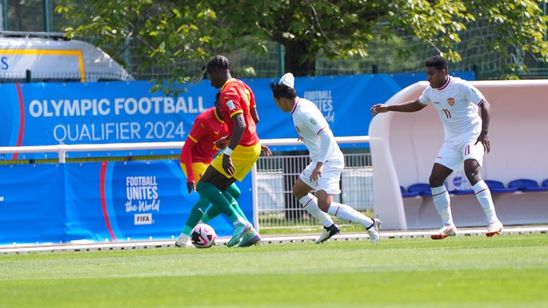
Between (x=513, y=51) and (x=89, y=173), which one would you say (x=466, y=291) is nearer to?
(x=89, y=173)

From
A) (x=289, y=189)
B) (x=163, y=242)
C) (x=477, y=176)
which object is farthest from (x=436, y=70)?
(x=163, y=242)

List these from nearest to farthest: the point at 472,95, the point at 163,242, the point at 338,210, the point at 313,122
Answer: the point at 313,122, the point at 338,210, the point at 472,95, the point at 163,242

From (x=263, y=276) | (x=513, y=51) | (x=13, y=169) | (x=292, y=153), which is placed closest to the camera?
(x=263, y=276)

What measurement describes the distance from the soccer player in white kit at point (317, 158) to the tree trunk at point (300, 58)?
8260 mm

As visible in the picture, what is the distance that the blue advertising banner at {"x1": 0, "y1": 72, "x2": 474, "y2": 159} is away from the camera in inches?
829

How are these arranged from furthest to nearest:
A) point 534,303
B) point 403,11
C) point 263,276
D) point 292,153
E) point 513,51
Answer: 1. point 513,51
2. point 403,11
3. point 292,153
4. point 263,276
5. point 534,303

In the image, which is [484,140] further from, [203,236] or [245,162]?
[203,236]

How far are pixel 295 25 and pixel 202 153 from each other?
20.3 feet

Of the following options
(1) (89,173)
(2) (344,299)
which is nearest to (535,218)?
(1) (89,173)

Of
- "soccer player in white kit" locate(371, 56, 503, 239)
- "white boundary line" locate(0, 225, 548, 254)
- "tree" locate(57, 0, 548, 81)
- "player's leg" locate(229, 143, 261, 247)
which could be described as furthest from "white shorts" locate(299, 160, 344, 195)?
"tree" locate(57, 0, 548, 81)

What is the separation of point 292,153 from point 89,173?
3.16 metres

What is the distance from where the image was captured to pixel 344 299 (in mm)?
8852

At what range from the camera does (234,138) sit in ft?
45.4

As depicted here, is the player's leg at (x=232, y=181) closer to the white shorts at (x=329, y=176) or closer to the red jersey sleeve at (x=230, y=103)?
the red jersey sleeve at (x=230, y=103)
